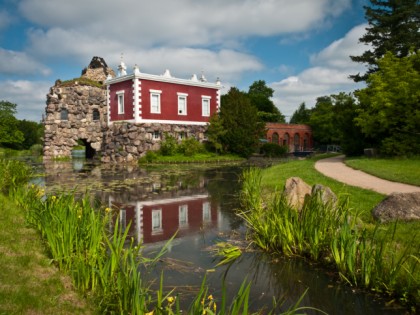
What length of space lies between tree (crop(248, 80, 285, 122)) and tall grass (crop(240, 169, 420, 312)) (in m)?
47.7

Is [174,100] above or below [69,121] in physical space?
above

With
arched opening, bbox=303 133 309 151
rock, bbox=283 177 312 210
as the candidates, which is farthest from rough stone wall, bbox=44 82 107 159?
arched opening, bbox=303 133 309 151

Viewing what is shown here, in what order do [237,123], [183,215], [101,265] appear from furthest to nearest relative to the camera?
[237,123], [183,215], [101,265]

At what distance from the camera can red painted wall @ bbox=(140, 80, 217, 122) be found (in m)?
28.3

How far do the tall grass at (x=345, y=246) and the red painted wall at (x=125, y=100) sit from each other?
2360 cm

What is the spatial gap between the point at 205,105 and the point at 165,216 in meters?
25.0

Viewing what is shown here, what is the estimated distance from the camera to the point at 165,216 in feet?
28.8

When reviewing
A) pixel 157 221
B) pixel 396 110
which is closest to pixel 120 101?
pixel 396 110

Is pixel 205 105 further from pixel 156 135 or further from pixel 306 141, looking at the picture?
pixel 306 141

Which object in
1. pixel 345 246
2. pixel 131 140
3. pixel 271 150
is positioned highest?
pixel 131 140

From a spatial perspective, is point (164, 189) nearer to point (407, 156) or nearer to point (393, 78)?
point (407, 156)

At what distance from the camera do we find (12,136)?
30.5 metres

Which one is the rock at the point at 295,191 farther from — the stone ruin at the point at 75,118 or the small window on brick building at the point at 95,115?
the small window on brick building at the point at 95,115

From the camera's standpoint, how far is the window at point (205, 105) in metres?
32.6
